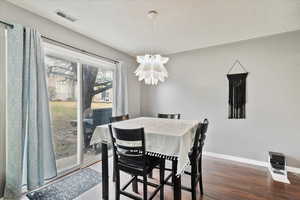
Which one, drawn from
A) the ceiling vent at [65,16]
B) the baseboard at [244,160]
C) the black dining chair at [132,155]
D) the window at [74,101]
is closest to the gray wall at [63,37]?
the window at [74,101]

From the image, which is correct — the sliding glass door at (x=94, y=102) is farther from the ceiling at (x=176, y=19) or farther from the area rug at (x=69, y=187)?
the ceiling at (x=176, y=19)

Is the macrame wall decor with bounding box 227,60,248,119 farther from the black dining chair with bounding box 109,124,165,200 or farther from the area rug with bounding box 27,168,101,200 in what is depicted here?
the area rug with bounding box 27,168,101,200

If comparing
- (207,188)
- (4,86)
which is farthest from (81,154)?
(207,188)

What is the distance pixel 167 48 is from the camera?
11.6 ft

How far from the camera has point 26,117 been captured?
1.88 meters

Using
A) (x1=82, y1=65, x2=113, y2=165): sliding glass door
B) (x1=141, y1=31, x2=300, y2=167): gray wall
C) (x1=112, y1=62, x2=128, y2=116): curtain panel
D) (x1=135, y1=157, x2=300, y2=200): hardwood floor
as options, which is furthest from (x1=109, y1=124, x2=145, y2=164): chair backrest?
(x1=141, y1=31, x2=300, y2=167): gray wall

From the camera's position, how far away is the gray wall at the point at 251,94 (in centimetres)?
266

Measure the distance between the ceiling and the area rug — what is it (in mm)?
2573

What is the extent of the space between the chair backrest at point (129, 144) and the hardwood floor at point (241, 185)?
0.84 meters

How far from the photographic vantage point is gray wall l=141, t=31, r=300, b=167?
2656mm

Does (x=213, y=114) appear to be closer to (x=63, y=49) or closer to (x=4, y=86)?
(x=63, y=49)

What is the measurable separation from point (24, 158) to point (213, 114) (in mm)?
3522

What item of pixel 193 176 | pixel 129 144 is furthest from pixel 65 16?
pixel 193 176

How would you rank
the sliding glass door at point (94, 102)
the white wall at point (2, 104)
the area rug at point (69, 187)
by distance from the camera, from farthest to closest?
the sliding glass door at point (94, 102) → the area rug at point (69, 187) → the white wall at point (2, 104)
